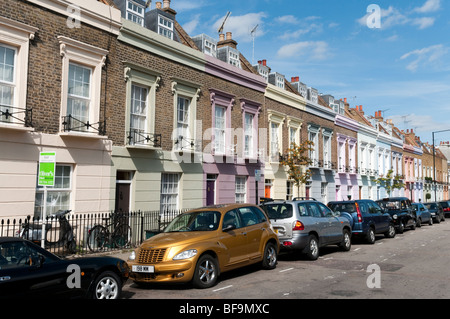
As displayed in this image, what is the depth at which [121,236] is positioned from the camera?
1361 centimetres

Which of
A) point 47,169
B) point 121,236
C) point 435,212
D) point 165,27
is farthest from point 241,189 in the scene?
point 435,212

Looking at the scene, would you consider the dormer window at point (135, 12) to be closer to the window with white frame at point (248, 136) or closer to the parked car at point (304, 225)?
the window with white frame at point (248, 136)

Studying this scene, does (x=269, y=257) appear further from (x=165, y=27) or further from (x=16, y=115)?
(x=165, y=27)

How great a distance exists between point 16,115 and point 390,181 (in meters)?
36.7

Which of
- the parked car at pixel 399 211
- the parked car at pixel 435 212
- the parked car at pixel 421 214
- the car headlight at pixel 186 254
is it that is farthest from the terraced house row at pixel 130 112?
the parked car at pixel 435 212

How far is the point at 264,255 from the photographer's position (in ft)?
33.7

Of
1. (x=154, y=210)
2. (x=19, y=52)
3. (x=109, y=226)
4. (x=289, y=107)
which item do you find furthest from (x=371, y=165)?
(x=19, y=52)

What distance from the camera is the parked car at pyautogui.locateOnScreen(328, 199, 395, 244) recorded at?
631 inches

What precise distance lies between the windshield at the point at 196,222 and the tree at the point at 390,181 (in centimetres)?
3095

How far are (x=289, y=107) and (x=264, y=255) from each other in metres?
16.2

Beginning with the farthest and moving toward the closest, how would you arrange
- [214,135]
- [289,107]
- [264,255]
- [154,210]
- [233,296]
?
[289,107] < [214,135] < [154,210] < [264,255] < [233,296]

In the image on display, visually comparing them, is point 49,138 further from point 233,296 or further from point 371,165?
point 371,165

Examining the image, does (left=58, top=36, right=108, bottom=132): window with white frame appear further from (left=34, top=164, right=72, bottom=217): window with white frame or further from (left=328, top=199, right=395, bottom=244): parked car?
(left=328, top=199, right=395, bottom=244): parked car

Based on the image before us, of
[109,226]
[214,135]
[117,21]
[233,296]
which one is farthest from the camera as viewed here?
[214,135]
